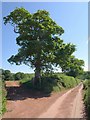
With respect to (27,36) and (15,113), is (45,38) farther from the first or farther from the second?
(15,113)

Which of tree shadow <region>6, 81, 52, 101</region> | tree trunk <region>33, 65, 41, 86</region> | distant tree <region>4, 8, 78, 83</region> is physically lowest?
tree shadow <region>6, 81, 52, 101</region>

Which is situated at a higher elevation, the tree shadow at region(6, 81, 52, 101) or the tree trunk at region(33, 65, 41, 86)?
the tree trunk at region(33, 65, 41, 86)

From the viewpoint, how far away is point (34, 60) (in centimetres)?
3088

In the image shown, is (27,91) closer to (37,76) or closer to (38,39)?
(37,76)

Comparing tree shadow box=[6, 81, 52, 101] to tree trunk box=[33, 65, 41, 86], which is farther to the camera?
tree trunk box=[33, 65, 41, 86]

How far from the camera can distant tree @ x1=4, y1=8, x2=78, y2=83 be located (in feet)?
96.8

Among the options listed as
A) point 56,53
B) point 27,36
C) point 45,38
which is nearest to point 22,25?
point 27,36

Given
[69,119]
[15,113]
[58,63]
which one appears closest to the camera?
[69,119]

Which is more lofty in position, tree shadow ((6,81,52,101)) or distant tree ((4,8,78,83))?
distant tree ((4,8,78,83))

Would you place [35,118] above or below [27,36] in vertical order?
below

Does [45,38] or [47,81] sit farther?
[47,81]

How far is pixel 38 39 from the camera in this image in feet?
99.6

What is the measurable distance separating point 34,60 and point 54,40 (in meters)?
3.87

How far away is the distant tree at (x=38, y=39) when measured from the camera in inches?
1162
